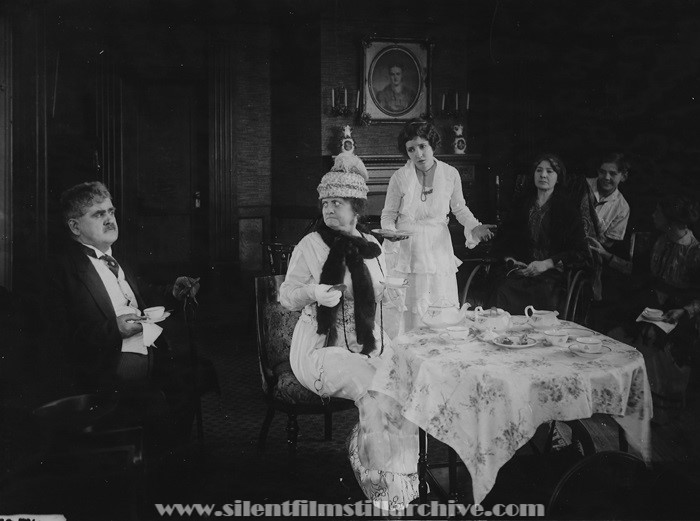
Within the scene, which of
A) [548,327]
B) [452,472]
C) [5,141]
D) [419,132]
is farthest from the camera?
[5,141]

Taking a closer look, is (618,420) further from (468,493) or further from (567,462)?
(468,493)

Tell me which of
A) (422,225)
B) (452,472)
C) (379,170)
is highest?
(379,170)

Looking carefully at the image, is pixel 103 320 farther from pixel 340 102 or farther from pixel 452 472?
pixel 340 102

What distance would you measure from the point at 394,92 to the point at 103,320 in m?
5.80

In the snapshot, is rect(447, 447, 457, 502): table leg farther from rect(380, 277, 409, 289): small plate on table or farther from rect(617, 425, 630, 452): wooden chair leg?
rect(380, 277, 409, 289): small plate on table

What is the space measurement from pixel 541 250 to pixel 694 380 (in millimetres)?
1283

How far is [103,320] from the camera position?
138 inches

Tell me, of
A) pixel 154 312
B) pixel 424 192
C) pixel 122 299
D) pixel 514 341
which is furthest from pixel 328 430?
pixel 424 192

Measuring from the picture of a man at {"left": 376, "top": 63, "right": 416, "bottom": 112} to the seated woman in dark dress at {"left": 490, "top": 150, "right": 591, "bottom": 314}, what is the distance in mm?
3568

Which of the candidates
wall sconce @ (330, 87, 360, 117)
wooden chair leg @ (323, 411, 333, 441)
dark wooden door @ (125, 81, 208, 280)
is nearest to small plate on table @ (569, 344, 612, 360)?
wooden chair leg @ (323, 411, 333, 441)

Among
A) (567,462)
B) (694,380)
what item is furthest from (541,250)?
(567,462)

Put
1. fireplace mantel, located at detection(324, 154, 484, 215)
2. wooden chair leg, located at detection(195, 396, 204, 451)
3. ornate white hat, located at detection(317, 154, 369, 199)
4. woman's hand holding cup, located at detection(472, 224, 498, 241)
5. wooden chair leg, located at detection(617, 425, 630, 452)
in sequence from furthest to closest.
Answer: fireplace mantel, located at detection(324, 154, 484, 215) < woman's hand holding cup, located at detection(472, 224, 498, 241) < wooden chair leg, located at detection(195, 396, 204, 451) < ornate white hat, located at detection(317, 154, 369, 199) < wooden chair leg, located at detection(617, 425, 630, 452)

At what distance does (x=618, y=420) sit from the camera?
9.69ft

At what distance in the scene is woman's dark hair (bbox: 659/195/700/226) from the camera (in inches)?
174
